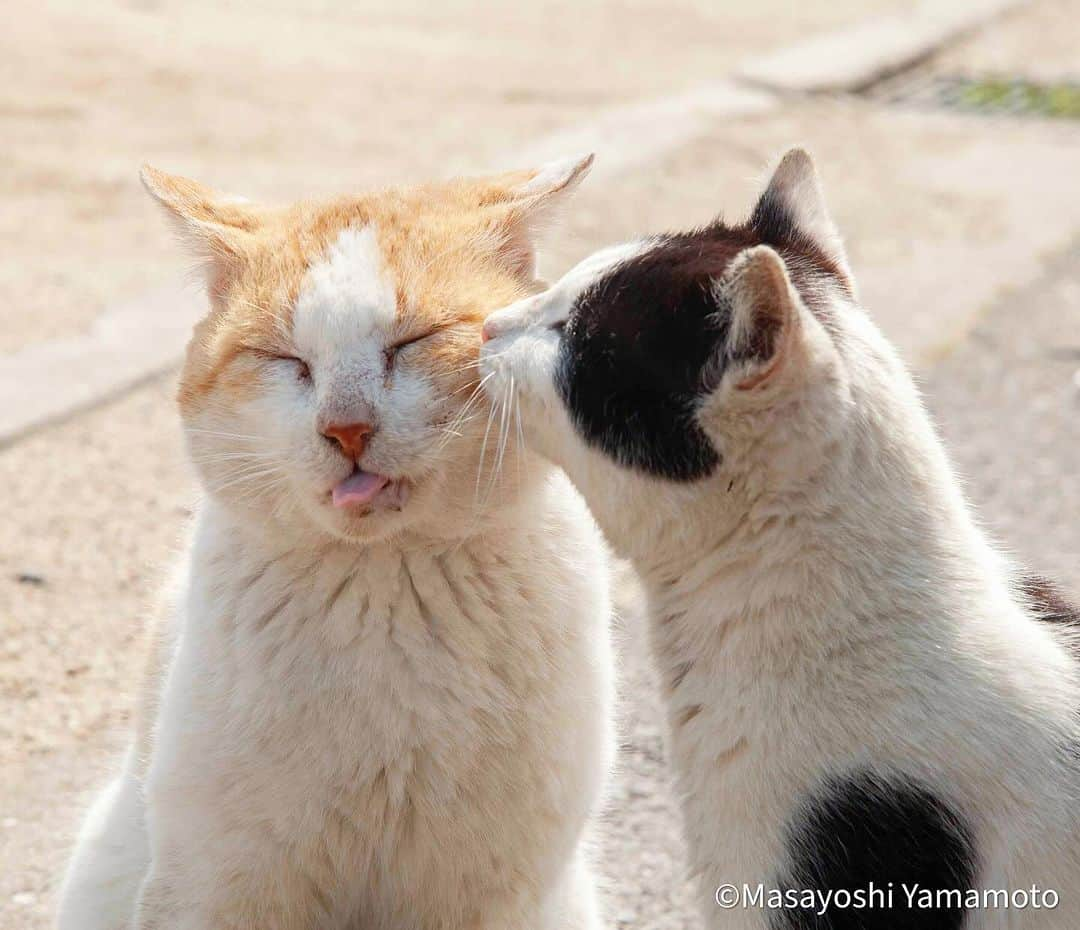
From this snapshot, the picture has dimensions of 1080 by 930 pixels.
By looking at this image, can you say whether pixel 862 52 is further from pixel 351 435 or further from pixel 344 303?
pixel 351 435

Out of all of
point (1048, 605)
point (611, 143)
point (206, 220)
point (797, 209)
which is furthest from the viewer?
point (611, 143)

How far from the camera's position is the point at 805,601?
2.28 m

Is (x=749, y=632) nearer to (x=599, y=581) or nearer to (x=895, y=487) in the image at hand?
(x=895, y=487)

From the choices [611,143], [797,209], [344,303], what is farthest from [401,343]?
[611,143]

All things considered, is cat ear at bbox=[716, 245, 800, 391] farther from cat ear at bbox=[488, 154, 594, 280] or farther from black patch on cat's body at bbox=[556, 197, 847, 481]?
cat ear at bbox=[488, 154, 594, 280]

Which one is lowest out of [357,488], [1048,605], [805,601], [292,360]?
[1048,605]

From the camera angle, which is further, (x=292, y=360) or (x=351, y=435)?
(x=292, y=360)

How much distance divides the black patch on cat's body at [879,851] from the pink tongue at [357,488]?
2.64 ft

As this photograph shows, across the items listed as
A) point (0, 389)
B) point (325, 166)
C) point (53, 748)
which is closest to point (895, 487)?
point (53, 748)

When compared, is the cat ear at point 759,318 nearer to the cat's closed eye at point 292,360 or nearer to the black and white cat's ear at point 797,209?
the black and white cat's ear at point 797,209

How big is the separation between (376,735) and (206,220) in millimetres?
959

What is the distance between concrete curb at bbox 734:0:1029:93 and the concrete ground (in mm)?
233

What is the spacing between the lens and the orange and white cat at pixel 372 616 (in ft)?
7.86

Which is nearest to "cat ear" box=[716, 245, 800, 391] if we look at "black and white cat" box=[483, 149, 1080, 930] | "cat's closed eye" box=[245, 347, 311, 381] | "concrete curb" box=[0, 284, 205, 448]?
"black and white cat" box=[483, 149, 1080, 930]
